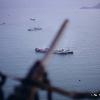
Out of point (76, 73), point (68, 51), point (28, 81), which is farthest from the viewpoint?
point (68, 51)

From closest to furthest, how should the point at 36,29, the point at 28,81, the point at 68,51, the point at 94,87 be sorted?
the point at 28,81 → the point at 94,87 → the point at 68,51 → the point at 36,29

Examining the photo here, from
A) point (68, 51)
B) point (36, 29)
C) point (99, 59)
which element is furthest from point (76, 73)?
point (36, 29)

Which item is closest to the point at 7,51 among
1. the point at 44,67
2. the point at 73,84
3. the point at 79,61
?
the point at 79,61

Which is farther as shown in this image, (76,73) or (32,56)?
(32,56)

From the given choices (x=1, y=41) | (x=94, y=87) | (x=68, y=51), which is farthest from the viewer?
(x=1, y=41)

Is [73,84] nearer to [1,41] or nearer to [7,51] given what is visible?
[7,51]

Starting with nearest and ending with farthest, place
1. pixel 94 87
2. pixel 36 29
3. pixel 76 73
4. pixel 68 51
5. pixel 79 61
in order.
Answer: pixel 94 87, pixel 76 73, pixel 79 61, pixel 68 51, pixel 36 29

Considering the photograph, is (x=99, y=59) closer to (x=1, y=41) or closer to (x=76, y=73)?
(x=76, y=73)

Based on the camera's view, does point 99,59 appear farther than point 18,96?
Yes

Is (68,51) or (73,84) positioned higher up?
(73,84)

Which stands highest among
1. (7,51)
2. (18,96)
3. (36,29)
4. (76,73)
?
(18,96)
